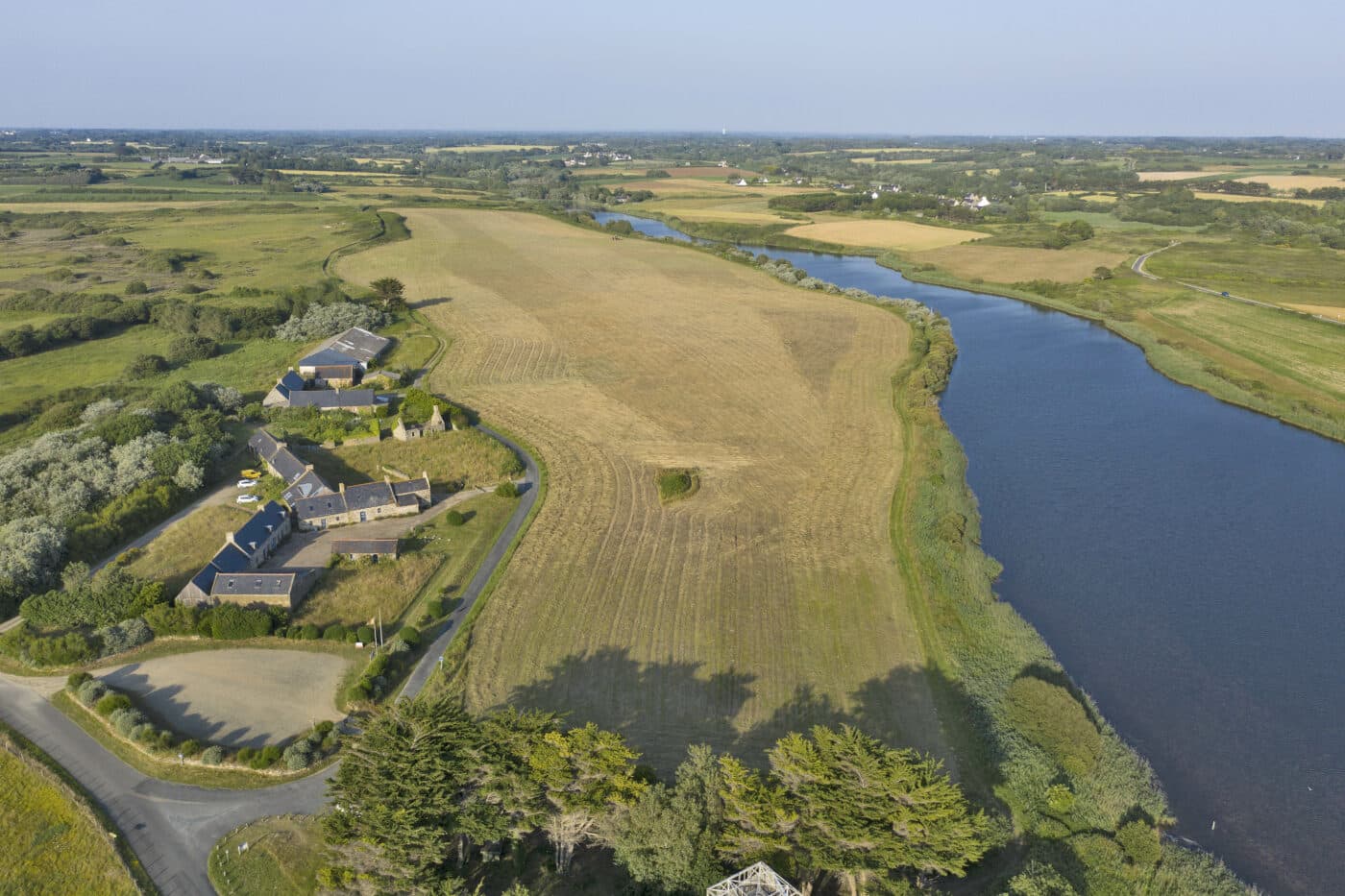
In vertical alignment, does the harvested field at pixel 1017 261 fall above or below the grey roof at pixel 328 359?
above

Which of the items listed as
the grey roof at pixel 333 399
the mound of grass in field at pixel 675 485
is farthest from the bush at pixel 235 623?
the grey roof at pixel 333 399

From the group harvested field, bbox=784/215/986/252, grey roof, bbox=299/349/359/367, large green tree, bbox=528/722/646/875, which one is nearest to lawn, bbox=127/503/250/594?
large green tree, bbox=528/722/646/875

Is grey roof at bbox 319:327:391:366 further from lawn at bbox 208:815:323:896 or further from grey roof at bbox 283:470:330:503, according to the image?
lawn at bbox 208:815:323:896

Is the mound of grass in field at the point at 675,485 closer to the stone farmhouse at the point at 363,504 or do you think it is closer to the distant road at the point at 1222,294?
the stone farmhouse at the point at 363,504

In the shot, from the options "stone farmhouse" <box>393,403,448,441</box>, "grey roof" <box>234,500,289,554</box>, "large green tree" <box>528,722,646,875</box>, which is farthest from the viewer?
"stone farmhouse" <box>393,403,448,441</box>

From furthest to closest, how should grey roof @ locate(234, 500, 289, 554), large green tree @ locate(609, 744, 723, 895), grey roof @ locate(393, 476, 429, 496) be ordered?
1. grey roof @ locate(393, 476, 429, 496)
2. grey roof @ locate(234, 500, 289, 554)
3. large green tree @ locate(609, 744, 723, 895)
